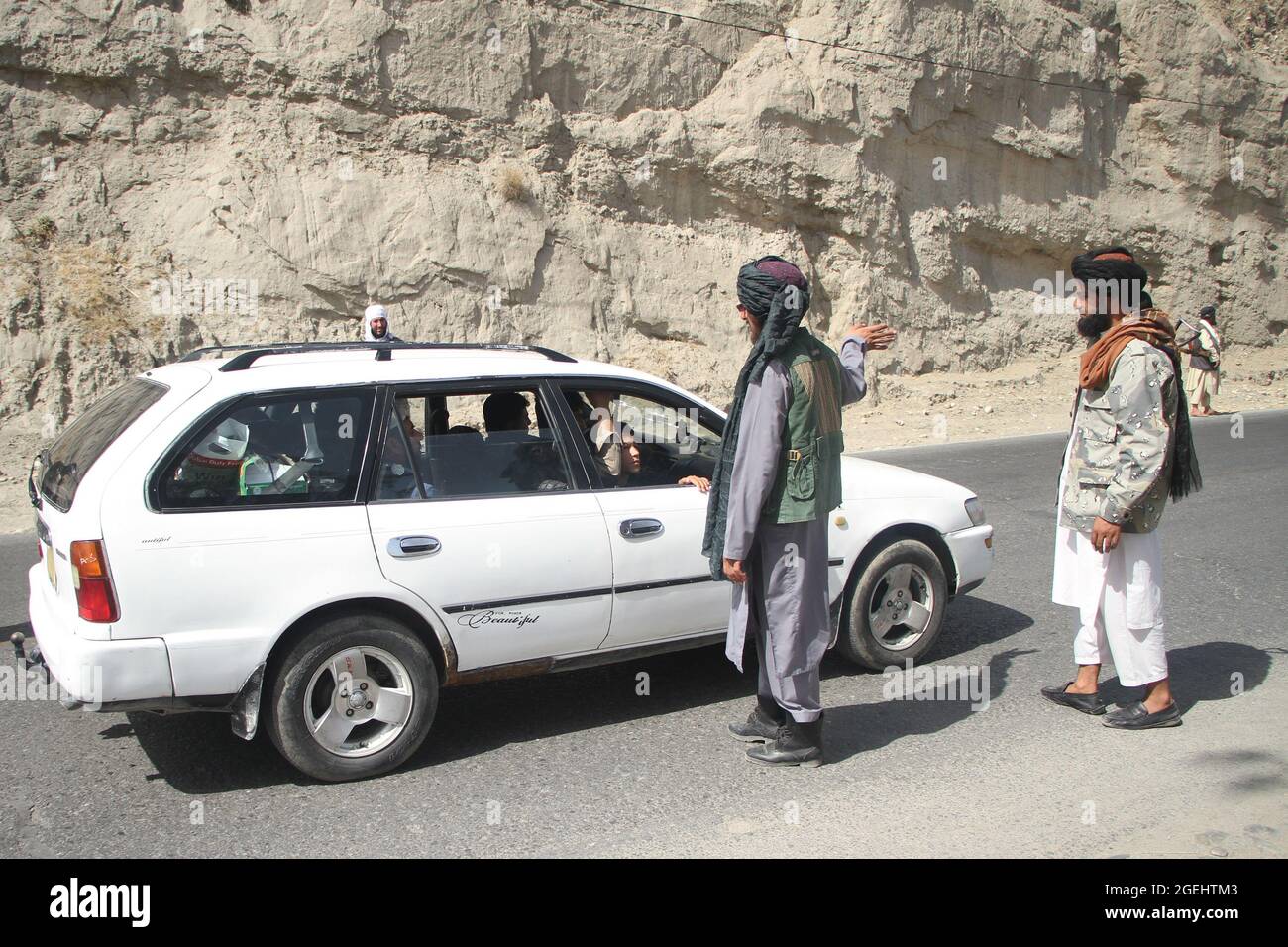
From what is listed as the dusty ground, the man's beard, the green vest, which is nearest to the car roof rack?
the green vest

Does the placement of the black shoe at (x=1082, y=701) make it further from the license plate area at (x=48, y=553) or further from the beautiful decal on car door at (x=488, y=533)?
the license plate area at (x=48, y=553)

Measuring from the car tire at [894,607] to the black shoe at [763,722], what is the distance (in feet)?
3.25

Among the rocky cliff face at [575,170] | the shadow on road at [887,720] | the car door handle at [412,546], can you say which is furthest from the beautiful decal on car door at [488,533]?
the rocky cliff face at [575,170]

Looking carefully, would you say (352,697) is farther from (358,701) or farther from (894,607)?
(894,607)

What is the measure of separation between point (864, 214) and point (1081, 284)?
15.8m

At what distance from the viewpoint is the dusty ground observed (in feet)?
43.9

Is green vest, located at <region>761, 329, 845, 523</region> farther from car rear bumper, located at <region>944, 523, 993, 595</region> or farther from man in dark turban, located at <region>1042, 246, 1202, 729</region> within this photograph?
car rear bumper, located at <region>944, 523, 993, 595</region>

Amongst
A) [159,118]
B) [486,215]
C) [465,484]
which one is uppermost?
[159,118]

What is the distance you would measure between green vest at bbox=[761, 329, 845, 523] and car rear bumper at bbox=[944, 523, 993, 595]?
175 centimetres

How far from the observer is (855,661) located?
18.9ft

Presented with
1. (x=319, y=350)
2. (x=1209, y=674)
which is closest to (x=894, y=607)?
(x=1209, y=674)

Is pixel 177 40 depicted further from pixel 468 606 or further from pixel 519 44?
pixel 468 606

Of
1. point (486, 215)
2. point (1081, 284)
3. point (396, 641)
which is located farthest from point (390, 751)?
point (486, 215)

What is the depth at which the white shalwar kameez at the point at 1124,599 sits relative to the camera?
16.4 feet
